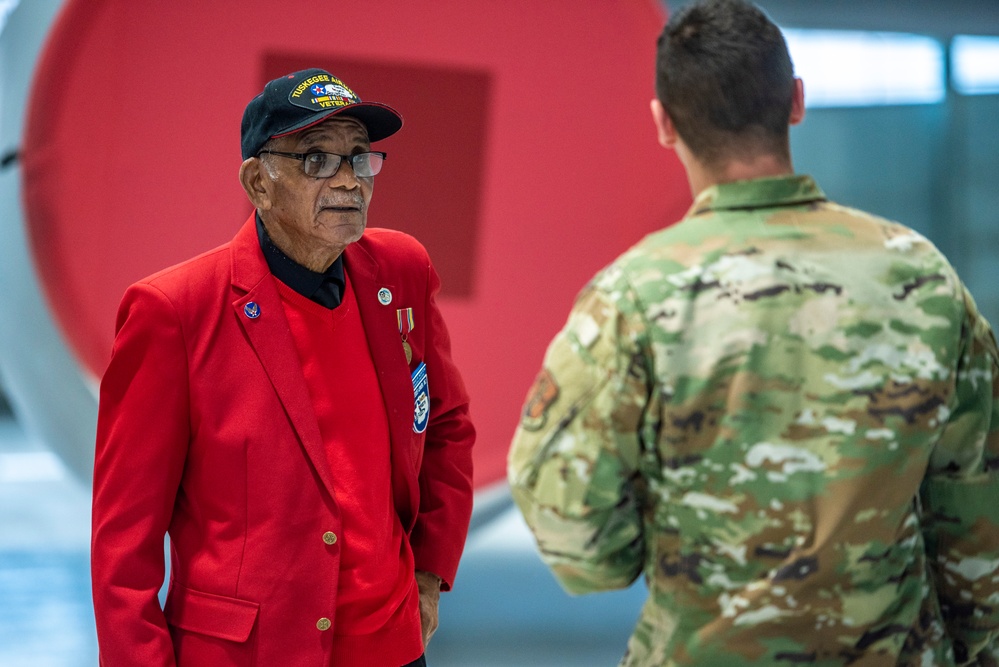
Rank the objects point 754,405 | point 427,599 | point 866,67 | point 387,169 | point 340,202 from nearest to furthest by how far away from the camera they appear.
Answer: point 754,405 < point 340,202 < point 427,599 < point 387,169 < point 866,67

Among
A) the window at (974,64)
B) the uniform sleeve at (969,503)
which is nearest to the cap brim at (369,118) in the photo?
the uniform sleeve at (969,503)

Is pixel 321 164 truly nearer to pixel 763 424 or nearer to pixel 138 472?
pixel 138 472

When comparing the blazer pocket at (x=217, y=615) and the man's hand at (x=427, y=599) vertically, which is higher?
the blazer pocket at (x=217, y=615)

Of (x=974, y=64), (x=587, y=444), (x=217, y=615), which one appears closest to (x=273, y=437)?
(x=217, y=615)

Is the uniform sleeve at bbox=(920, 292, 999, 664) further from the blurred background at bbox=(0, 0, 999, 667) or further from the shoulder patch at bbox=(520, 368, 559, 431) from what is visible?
the blurred background at bbox=(0, 0, 999, 667)

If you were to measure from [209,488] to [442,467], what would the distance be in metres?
0.35

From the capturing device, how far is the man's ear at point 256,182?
137 cm

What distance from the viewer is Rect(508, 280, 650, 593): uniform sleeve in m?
1.00

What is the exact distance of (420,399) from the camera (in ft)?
4.70

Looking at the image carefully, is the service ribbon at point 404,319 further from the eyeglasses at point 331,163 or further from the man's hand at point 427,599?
the man's hand at point 427,599

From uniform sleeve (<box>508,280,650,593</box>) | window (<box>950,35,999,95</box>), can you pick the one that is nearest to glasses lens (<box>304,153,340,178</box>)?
uniform sleeve (<box>508,280,650,593</box>)

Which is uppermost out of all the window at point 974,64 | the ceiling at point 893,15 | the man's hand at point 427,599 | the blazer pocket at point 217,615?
the ceiling at point 893,15

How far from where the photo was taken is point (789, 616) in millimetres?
988

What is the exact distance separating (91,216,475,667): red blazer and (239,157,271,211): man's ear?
0.12 meters
